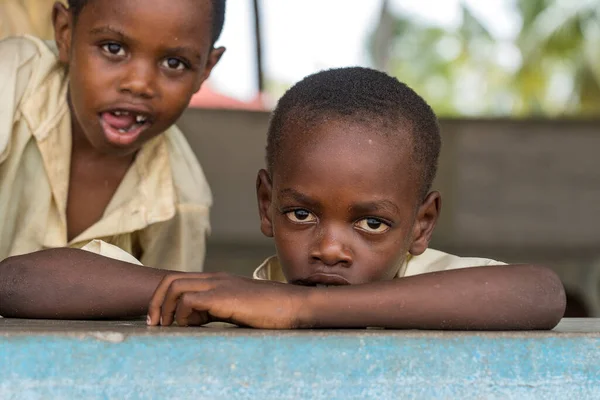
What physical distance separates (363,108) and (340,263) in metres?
0.33

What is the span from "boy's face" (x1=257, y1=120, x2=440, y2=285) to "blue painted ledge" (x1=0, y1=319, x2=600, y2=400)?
482 millimetres

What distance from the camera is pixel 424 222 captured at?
6.70 feet

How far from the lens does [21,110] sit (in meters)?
2.59

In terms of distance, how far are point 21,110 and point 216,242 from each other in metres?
2.97

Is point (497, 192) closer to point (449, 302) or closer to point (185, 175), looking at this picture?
point (185, 175)

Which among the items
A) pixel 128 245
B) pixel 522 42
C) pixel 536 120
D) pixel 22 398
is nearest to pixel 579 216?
pixel 536 120

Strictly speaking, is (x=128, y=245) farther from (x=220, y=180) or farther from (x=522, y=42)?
(x=522, y=42)

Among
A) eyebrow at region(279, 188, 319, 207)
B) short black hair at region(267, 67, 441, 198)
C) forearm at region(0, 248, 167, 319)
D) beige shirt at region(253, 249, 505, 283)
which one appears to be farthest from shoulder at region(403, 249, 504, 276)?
forearm at region(0, 248, 167, 319)

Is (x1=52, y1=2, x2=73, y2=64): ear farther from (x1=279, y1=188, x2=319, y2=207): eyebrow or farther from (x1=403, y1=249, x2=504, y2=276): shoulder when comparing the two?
(x1=403, y1=249, x2=504, y2=276): shoulder

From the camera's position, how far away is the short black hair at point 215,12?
8.27 feet

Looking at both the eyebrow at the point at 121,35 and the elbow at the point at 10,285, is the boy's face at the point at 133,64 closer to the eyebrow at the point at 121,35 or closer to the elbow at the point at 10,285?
the eyebrow at the point at 121,35

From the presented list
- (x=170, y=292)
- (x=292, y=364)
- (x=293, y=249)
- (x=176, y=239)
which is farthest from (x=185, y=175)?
(x=292, y=364)

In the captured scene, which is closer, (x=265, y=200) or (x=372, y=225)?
(x=372, y=225)

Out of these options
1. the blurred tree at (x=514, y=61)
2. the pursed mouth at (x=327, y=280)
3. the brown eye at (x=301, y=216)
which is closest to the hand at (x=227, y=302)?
the pursed mouth at (x=327, y=280)
